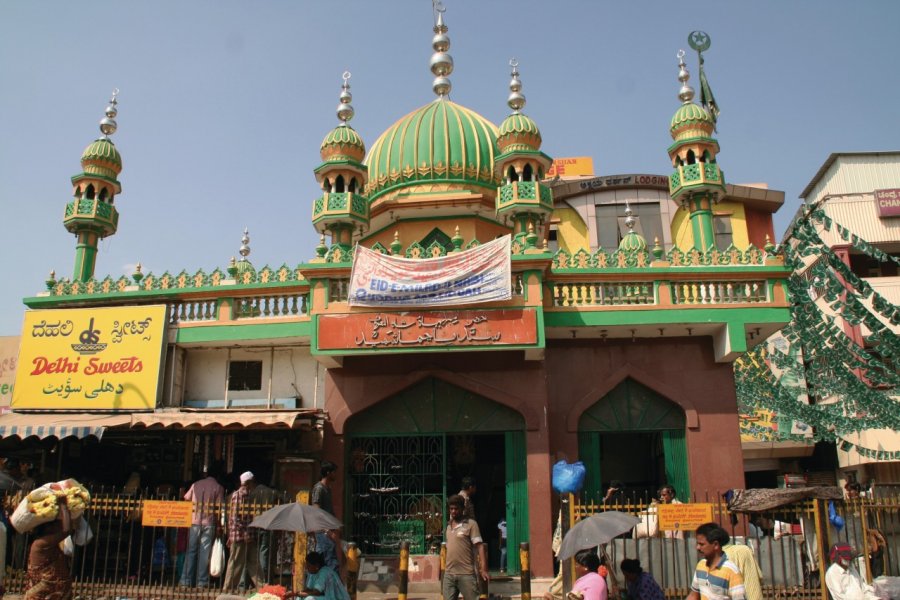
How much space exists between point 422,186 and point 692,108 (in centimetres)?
566

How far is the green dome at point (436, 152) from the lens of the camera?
656 inches

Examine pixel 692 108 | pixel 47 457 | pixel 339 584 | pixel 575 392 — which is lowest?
pixel 339 584

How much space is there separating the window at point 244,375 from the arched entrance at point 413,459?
1874 mm

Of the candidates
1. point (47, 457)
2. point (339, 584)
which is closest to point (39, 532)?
point (339, 584)

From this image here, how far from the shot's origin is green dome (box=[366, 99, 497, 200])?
16656 millimetres

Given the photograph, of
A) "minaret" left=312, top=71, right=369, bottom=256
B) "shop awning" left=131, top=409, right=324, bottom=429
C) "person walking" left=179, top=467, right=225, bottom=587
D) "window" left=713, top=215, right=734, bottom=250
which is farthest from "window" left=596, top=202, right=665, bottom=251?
"person walking" left=179, top=467, right=225, bottom=587

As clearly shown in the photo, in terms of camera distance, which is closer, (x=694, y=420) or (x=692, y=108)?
(x=694, y=420)

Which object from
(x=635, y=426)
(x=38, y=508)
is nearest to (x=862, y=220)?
(x=635, y=426)

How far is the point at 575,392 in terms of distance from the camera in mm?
12305

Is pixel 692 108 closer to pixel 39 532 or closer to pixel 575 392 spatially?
pixel 575 392

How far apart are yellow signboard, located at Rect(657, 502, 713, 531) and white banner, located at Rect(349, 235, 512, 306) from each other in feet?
12.4

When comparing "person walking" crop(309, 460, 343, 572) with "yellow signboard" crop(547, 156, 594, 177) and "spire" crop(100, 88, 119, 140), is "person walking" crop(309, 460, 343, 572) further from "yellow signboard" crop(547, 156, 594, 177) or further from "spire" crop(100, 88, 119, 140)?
"yellow signboard" crop(547, 156, 594, 177)

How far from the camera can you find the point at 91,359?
12.5 meters

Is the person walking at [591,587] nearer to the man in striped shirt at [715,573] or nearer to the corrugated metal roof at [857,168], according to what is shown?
the man in striped shirt at [715,573]
